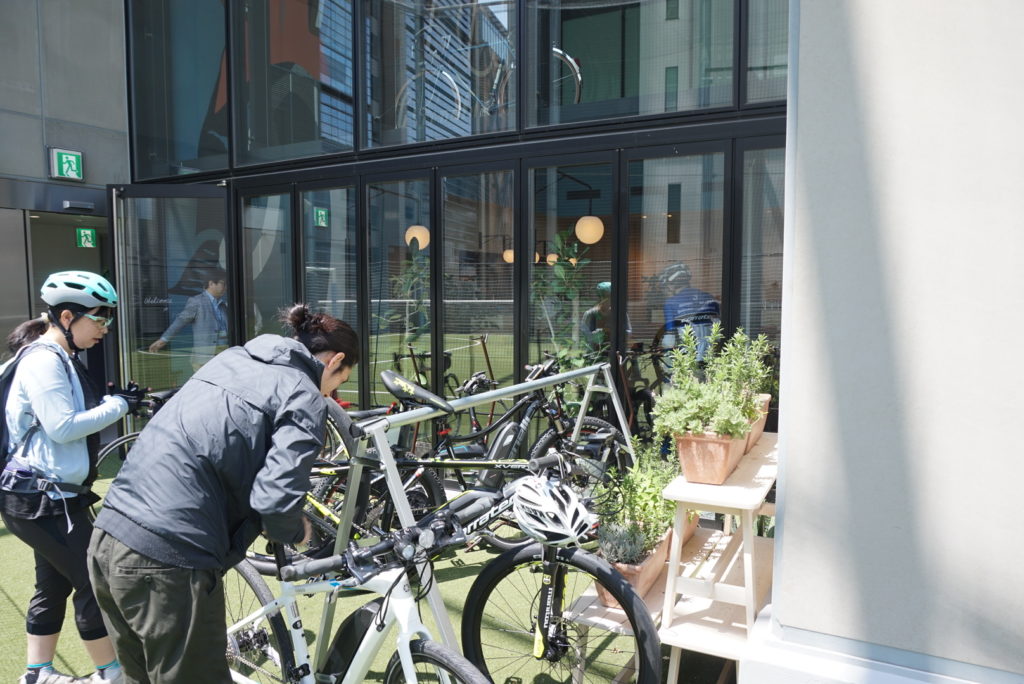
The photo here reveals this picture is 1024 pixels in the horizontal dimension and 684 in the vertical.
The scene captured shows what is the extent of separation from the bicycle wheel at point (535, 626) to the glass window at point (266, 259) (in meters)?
5.53

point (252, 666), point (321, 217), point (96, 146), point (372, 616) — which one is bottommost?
point (252, 666)

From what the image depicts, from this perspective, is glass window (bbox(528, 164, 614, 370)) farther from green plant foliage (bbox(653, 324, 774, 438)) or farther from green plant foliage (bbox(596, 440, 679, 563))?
green plant foliage (bbox(596, 440, 679, 563))

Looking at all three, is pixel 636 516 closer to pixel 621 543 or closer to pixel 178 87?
pixel 621 543

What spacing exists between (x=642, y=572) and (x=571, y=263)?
3.63 meters

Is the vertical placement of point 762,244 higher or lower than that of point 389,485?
higher

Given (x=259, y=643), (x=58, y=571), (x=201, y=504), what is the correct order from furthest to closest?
(x=58, y=571), (x=259, y=643), (x=201, y=504)

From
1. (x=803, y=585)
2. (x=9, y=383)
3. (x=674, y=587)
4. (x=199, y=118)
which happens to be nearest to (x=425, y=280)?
(x=199, y=118)

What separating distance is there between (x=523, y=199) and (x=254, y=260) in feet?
11.3

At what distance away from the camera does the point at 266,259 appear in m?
7.79

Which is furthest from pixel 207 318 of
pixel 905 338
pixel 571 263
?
pixel 905 338

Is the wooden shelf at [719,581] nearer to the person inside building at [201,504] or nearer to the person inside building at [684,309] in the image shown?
the person inside building at [201,504]

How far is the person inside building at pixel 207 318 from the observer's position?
7891 mm

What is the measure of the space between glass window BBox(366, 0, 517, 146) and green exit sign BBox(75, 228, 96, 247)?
423cm

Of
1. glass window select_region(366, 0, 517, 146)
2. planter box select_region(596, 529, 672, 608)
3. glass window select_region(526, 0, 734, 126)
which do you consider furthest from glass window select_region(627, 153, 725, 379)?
planter box select_region(596, 529, 672, 608)
